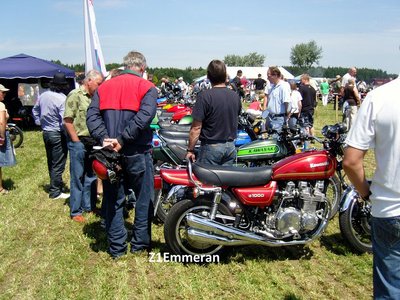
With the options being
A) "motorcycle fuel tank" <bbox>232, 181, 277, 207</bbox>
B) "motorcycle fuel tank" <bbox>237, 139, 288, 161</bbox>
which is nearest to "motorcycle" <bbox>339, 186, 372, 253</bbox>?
"motorcycle fuel tank" <bbox>232, 181, 277, 207</bbox>

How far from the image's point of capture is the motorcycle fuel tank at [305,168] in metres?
3.73

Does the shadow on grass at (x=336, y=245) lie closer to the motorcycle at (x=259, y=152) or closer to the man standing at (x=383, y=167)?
the motorcycle at (x=259, y=152)

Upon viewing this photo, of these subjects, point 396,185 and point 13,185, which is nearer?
point 396,185

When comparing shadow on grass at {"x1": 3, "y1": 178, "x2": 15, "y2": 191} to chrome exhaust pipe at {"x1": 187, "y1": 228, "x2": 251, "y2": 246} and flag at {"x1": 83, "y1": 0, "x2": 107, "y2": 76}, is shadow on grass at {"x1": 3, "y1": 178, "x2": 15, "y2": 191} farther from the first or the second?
chrome exhaust pipe at {"x1": 187, "y1": 228, "x2": 251, "y2": 246}

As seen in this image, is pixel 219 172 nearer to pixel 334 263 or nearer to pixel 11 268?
pixel 334 263

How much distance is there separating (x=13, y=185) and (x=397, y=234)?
6869 millimetres

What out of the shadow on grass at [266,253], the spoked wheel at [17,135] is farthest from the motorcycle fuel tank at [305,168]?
the spoked wheel at [17,135]

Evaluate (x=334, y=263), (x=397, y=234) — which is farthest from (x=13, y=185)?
(x=397, y=234)

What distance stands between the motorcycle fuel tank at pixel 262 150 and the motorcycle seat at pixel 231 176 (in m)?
1.70

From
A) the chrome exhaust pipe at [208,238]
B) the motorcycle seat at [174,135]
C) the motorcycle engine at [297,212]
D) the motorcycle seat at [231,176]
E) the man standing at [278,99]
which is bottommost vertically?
the chrome exhaust pipe at [208,238]

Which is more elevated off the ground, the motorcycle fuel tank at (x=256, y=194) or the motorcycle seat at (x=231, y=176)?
the motorcycle seat at (x=231, y=176)

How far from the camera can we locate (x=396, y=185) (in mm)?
2031

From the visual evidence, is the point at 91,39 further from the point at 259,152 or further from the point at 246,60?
the point at 246,60

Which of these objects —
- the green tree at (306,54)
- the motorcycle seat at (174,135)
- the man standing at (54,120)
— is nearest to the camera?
the motorcycle seat at (174,135)
